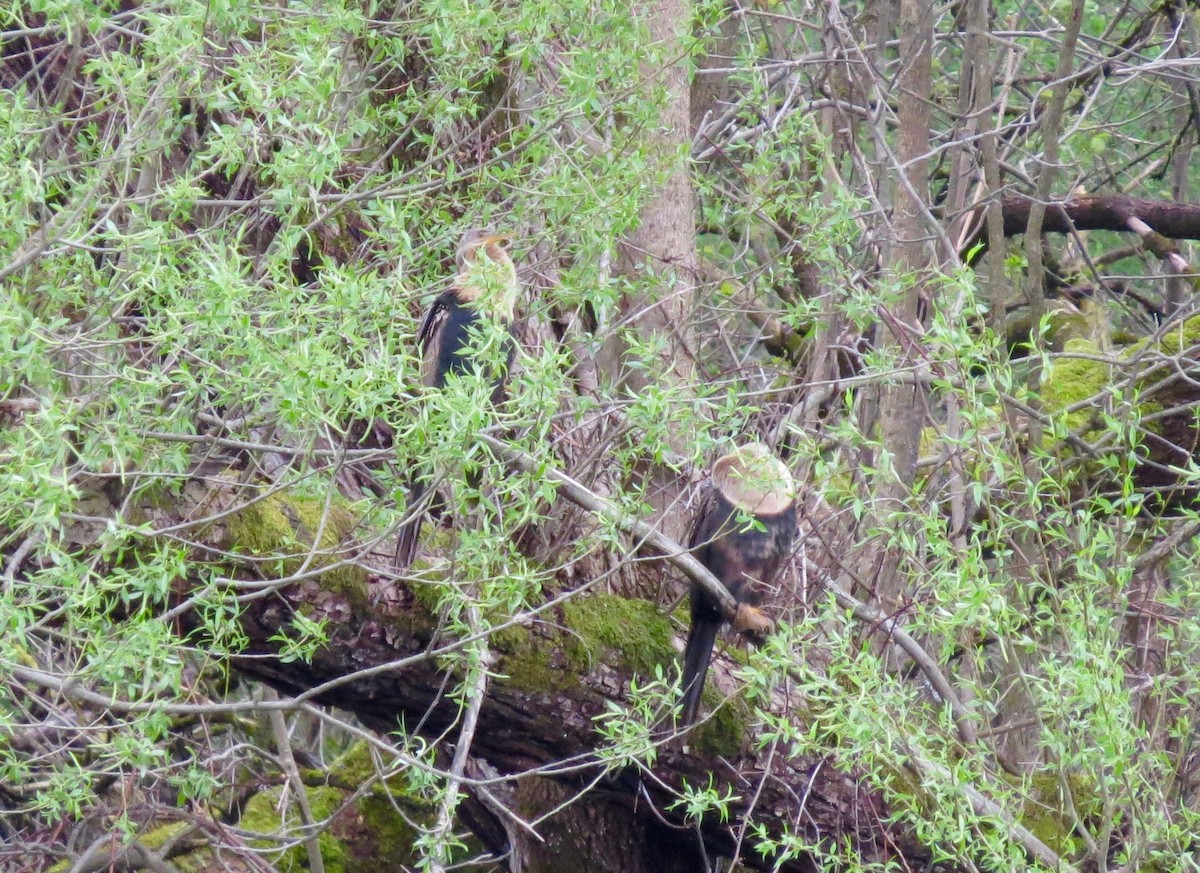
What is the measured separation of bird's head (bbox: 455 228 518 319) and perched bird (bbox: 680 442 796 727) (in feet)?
3.19

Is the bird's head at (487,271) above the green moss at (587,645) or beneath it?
above

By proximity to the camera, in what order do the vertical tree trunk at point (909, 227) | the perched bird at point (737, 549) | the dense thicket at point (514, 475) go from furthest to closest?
1. the vertical tree trunk at point (909, 227)
2. the perched bird at point (737, 549)
3. the dense thicket at point (514, 475)

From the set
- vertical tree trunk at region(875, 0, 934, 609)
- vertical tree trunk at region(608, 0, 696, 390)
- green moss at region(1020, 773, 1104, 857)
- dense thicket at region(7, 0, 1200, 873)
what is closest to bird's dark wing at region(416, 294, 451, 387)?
dense thicket at region(7, 0, 1200, 873)

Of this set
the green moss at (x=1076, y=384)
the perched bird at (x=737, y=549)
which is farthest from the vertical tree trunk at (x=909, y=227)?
the green moss at (x=1076, y=384)

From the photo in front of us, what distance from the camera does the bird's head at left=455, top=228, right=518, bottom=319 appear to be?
2846 mm

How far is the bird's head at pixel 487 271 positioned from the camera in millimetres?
2846

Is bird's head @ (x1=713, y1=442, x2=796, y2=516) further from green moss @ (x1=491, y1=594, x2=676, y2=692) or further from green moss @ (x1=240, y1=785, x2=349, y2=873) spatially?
green moss @ (x1=240, y1=785, x2=349, y2=873)

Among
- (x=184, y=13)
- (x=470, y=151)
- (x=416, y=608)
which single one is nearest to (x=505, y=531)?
(x=416, y=608)

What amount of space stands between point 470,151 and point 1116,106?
4272mm

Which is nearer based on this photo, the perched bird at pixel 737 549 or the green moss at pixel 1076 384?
the perched bird at pixel 737 549

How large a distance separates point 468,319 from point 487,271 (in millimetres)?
1708

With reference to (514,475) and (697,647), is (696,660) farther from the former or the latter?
(514,475)

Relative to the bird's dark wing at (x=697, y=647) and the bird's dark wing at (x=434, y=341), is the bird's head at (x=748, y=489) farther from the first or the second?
the bird's dark wing at (x=434, y=341)

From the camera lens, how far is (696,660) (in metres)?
4.03
